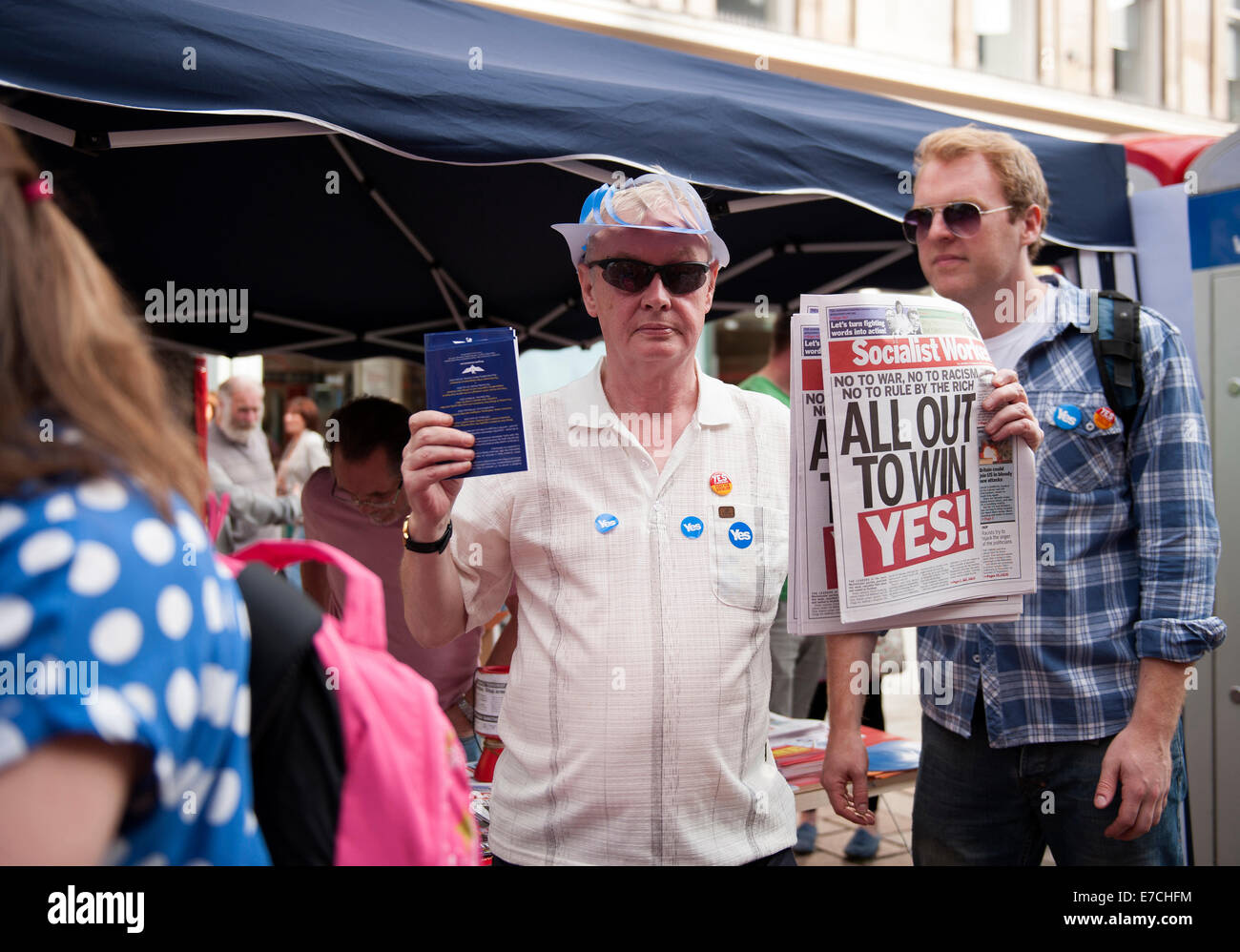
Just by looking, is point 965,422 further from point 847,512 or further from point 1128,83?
point 1128,83

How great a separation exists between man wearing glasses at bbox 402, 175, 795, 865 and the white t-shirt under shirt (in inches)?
25.7

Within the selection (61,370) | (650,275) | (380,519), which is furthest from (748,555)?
(380,519)

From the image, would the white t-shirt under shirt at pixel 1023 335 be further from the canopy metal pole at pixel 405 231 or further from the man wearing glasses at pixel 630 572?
the canopy metal pole at pixel 405 231

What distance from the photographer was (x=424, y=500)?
177 cm

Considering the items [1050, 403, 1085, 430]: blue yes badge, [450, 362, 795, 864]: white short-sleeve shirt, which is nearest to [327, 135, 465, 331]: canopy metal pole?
[450, 362, 795, 864]: white short-sleeve shirt

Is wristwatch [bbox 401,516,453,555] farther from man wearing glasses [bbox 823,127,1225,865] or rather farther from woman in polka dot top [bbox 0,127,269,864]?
man wearing glasses [bbox 823,127,1225,865]

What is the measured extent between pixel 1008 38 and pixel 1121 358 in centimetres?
1550

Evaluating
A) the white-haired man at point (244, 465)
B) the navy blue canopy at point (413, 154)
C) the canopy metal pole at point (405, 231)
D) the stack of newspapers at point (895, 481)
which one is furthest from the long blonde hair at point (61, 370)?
the white-haired man at point (244, 465)

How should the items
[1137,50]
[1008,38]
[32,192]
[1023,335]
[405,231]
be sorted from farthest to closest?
1. [1137,50]
2. [1008,38]
3. [405,231]
4. [1023,335]
5. [32,192]

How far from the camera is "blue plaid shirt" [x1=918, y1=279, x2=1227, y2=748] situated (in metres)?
2.14

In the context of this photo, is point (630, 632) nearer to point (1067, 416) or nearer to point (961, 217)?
point (1067, 416)

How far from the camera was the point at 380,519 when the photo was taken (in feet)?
11.3
